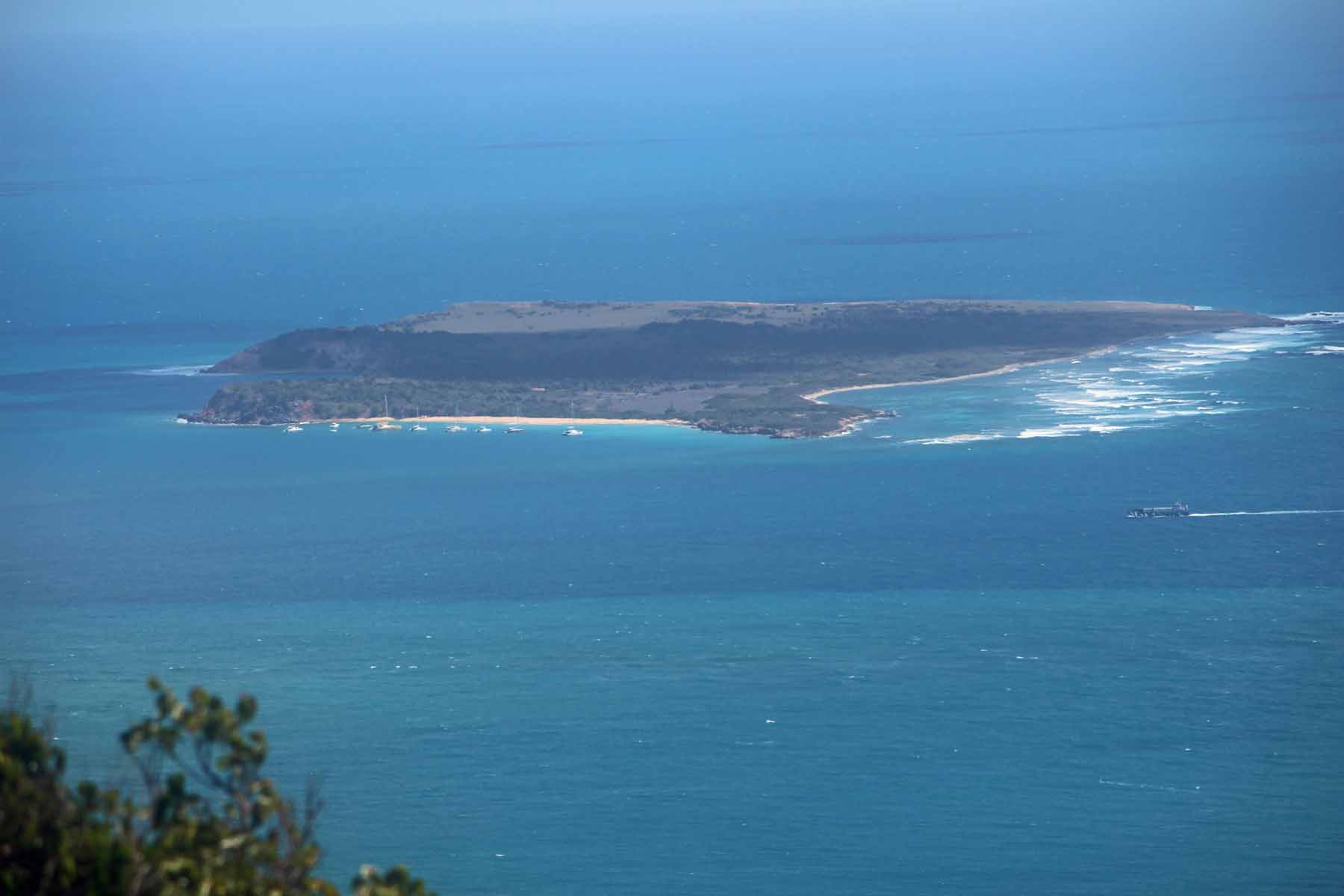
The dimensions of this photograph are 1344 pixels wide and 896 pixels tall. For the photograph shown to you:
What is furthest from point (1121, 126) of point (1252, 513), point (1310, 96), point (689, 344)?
point (1252, 513)

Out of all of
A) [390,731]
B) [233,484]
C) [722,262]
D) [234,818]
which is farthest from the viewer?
[722,262]

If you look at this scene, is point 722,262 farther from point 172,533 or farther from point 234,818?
point 234,818

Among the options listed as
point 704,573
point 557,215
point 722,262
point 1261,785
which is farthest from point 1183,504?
point 557,215

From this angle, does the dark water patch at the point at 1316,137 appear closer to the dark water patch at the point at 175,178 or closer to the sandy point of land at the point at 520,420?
the dark water patch at the point at 175,178

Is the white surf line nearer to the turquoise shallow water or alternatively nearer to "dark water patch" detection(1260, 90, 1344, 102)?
the turquoise shallow water

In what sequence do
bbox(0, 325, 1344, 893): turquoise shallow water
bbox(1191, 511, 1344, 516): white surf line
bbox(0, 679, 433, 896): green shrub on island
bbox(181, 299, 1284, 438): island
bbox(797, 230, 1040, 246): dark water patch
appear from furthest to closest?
bbox(797, 230, 1040, 246): dark water patch → bbox(181, 299, 1284, 438): island → bbox(1191, 511, 1344, 516): white surf line → bbox(0, 325, 1344, 893): turquoise shallow water → bbox(0, 679, 433, 896): green shrub on island

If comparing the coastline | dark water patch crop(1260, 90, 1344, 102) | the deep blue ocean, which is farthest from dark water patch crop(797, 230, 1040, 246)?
dark water patch crop(1260, 90, 1344, 102)
